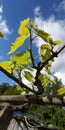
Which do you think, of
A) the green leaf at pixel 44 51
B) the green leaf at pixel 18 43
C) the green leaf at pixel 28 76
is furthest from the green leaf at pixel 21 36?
the green leaf at pixel 28 76

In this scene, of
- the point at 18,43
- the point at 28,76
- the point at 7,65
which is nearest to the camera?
the point at 18,43

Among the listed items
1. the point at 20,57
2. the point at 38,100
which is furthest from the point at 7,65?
the point at 38,100

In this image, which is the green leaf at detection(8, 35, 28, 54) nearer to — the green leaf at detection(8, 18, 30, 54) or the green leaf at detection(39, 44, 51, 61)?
the green leaf at detection(8, 18, 30, 54)

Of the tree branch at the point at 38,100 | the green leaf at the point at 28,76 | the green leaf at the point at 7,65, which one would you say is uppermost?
the green leaf at the point at 28,76

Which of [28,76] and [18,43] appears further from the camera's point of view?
[28,76]

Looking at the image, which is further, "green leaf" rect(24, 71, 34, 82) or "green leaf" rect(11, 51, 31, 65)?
"green leaf" rect(24, 71, 34, 82)

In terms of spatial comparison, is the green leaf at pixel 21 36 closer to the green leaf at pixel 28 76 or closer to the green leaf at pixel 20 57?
the green leaf at pixel 20 57

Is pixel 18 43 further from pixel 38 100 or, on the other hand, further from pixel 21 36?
pixel 38 100

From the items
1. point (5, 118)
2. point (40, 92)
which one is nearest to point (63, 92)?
point (40, 92)

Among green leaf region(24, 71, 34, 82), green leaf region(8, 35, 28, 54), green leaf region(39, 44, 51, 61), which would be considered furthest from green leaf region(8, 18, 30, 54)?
green leaf region(24, 71, 34, 82)

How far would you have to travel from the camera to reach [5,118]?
133 centimetres

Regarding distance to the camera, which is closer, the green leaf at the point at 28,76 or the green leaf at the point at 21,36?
the green leaf at the point at 21,36

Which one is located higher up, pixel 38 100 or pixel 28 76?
pixel 28 76

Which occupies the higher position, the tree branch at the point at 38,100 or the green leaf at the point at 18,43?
the green leaf at the point at 18,43
